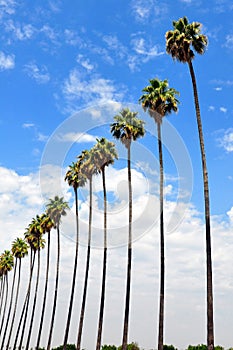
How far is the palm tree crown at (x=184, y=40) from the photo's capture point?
33406 mm

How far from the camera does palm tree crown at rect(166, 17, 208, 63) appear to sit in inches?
1315

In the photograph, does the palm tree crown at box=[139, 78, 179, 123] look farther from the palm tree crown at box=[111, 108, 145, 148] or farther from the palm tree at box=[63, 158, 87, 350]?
the palm tree at box=[63, 158, 87, 350]

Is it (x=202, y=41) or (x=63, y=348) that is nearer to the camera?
(x=202, y=41)

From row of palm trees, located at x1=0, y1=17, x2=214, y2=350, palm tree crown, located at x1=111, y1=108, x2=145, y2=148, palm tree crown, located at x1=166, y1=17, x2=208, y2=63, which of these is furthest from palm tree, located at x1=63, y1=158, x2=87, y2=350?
palm tree crown, located at x1=166, y1=17, x2=208, y2=63

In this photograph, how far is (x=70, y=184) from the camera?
6481 centimetres

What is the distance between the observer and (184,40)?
3338cm

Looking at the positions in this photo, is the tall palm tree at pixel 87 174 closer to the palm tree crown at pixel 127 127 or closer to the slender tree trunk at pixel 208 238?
the palm tree crown at pixel 127 127

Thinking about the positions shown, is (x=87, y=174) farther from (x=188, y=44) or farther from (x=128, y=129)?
(x=188, y=44)

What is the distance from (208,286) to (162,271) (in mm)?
10849

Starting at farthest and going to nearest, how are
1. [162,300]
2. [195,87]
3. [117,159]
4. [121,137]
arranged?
[117,159] → [121,137] → [162,300] → [195,87]

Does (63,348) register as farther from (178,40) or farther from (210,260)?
(178,40)

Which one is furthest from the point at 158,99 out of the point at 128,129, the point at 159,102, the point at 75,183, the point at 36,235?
the point at 36,235

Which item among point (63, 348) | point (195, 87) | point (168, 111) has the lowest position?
point (63, 348)

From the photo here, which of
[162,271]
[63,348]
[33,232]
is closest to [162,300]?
[162,271]
